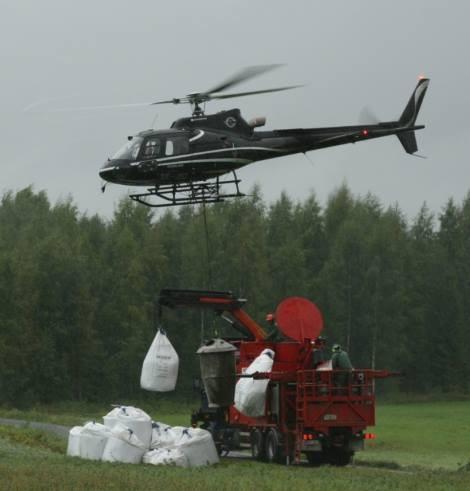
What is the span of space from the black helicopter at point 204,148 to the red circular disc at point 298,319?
2950 millimetres

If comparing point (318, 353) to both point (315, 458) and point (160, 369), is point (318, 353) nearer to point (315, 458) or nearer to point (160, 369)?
point (315, 458)

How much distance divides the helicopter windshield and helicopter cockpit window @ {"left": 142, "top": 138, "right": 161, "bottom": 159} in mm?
168

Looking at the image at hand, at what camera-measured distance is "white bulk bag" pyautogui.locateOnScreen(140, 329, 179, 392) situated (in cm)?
2462

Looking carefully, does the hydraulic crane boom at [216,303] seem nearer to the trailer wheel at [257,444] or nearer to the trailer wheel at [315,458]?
the trailer wheel at [257,444]

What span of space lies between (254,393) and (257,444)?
59.8 inches

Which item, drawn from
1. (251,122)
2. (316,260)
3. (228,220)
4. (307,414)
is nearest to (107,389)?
(228,220)

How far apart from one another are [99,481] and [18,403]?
1734 inches

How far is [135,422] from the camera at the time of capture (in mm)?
23078

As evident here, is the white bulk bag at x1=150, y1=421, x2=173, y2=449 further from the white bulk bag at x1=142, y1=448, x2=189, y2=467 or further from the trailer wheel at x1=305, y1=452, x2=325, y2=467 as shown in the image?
the trailer wheel at x1=305, y1=452, x2=325, y2=467

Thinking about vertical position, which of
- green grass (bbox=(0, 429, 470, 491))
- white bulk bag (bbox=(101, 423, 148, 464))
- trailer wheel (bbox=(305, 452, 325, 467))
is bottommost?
green grass (bbox=(0, 429, 470, 491))

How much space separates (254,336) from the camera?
26.8m

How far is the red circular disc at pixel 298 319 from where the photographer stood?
25.3 meters

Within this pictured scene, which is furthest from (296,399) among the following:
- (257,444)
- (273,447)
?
(257,444)

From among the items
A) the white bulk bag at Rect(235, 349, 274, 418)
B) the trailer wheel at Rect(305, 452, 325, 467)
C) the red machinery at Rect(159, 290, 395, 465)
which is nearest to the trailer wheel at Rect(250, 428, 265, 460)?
the red machinery at Rect(159, 290, 395, 465)
